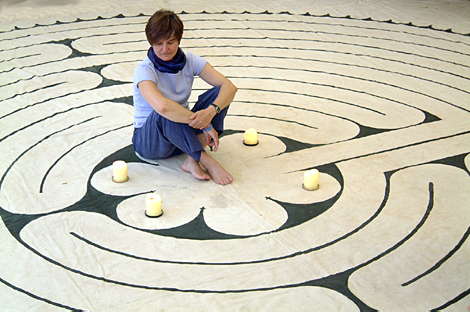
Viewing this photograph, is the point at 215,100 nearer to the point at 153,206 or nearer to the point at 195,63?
the point at 195,63

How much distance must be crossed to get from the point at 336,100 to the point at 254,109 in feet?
1.73

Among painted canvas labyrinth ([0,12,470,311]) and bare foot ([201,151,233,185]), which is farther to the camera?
bare foot ([201,151,233,185])

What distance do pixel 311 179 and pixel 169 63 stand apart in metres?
0.80

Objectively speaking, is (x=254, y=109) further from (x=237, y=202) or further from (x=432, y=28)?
(x=432, y=28)

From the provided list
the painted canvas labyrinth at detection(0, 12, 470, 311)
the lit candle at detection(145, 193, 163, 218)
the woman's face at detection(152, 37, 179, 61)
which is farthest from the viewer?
the woman's face at detection(152, 37, 179, 61)

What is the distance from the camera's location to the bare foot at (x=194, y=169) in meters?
3.19

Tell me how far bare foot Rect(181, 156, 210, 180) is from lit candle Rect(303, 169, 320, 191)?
17.3 inches

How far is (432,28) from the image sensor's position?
19.7ft

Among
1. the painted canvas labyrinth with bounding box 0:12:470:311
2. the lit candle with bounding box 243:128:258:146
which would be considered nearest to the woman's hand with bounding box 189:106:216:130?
the painted canvas labyrinth with bounding box 0:12:470:311

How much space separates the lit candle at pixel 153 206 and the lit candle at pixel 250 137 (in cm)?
80

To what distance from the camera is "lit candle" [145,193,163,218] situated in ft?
9.43

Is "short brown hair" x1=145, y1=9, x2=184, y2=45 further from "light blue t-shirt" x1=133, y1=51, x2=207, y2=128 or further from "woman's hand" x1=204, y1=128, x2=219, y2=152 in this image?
"woman's hand" x1=204, y1=128, x2=219, y2=152

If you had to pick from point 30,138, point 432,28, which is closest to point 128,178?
point 30,138

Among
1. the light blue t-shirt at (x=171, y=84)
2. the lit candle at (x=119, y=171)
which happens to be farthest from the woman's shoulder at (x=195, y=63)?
the lit candle at (x=119, y=171)
